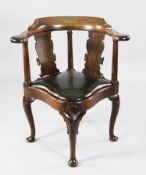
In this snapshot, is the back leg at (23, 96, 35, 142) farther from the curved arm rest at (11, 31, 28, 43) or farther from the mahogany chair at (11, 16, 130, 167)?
the curved arm rest at (11, 31, 28, 43)

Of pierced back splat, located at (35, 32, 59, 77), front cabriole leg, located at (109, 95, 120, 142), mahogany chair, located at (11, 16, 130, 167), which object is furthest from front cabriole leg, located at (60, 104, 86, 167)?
pierced back splat, located at (35, 32, 59, 77)

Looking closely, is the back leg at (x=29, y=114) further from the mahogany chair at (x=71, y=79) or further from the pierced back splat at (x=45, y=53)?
the pierced back splat at (x=45, y=53)

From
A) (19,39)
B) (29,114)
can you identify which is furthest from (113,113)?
(19,39)

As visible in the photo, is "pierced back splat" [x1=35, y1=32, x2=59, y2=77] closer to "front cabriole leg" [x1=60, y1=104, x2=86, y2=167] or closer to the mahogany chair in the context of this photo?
the mahogany chair

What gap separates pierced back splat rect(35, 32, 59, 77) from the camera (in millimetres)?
3014

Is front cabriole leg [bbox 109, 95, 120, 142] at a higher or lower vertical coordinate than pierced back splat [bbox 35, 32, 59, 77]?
lower

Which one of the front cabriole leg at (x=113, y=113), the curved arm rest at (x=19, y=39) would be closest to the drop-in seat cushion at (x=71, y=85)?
the front cabriole leg at (x=113, y=113)

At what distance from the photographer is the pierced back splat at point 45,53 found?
3014mm

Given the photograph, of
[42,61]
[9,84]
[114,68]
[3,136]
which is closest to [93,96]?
[114,68]

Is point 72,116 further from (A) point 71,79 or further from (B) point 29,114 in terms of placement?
(B) point 29,114

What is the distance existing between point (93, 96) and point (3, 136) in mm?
777

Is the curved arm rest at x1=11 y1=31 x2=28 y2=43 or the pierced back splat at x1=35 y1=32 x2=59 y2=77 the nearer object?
the curved arm rest at x1=11 y1=31 x2=28 y2=43

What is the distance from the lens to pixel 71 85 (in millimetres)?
2824

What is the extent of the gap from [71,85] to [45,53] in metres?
0.34
